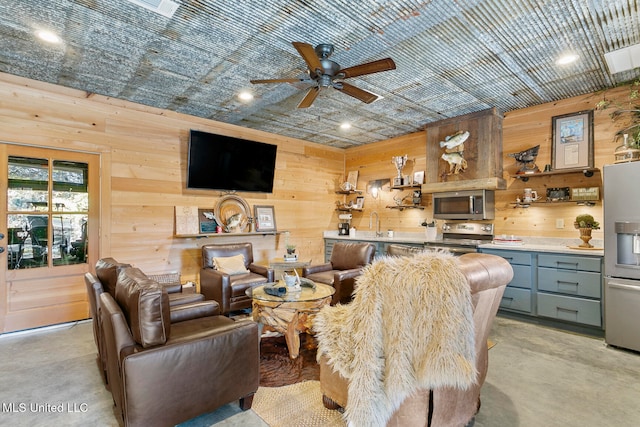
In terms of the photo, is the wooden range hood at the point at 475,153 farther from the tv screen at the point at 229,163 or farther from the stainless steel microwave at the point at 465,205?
the tv screen at the point at 229,163

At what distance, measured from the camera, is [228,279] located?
3873 mm

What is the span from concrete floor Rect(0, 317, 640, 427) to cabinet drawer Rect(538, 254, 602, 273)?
715 millimetres

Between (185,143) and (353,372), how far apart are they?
4014mm

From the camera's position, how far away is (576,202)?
3.88 metres

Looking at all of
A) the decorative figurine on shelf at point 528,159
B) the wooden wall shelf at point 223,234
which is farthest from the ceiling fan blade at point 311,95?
the decorative figurine on shelf at point 528,159

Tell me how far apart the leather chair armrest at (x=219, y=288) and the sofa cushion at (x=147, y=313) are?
6.67 feet

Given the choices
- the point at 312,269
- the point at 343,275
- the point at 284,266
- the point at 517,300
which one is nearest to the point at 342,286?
the point at 343,275

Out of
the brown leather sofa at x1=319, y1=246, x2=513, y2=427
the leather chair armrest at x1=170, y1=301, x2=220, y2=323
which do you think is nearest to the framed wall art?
the brown leather sofa at x1=319, y1=246, x2=513, y2=427

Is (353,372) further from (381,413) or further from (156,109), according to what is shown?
(156,109)

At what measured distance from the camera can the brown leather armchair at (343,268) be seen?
398 cm

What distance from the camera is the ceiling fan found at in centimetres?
246

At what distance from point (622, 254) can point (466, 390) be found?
Answer: 8.26 ft

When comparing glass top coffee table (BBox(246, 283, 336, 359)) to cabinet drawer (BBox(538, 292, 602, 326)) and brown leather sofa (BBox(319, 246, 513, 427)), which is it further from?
cabinet drawer (BBox(538, 292, 602, 326))

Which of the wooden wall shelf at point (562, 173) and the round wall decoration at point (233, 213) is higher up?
the wooden wall shelf at point (562, 173)
